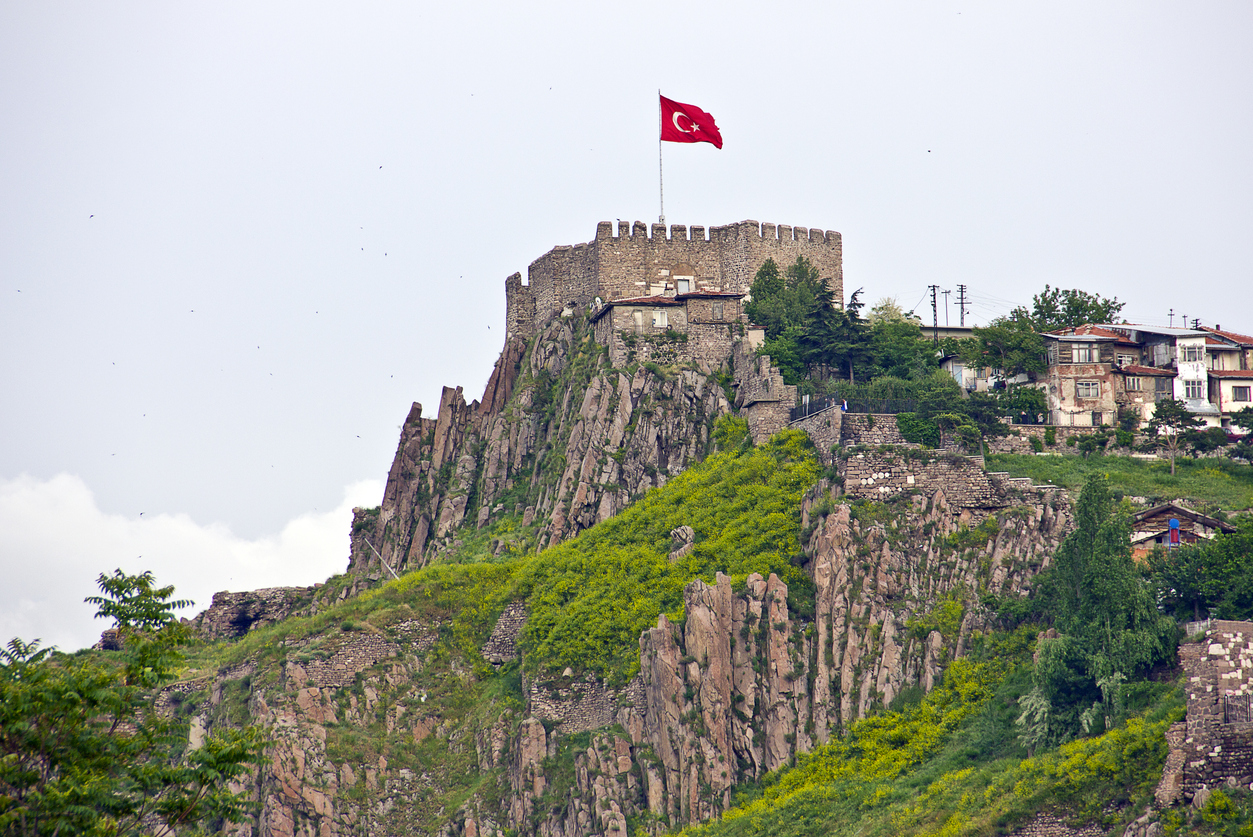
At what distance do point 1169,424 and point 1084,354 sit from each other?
710 centimetres

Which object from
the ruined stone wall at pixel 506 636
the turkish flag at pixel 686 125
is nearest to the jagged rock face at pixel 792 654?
the ruined stone wall at pixel 506 636

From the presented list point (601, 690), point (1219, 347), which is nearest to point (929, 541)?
point (601, 690)

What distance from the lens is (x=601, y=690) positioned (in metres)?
71.1

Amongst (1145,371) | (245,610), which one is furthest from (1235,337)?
(245,610)

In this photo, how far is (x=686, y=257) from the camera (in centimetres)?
9869

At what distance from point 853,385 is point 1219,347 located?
20.6 m

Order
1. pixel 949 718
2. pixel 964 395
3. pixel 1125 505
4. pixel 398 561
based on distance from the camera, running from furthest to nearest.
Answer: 1. pixel 398 561
2. pixel 964 395
3. pixel 1125 505
4. pixel 949 718

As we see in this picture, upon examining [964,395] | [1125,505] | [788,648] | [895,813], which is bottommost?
[895,813]

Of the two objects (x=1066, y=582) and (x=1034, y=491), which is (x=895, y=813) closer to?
(x=1066, y=582)

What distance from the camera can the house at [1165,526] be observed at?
67.8 m

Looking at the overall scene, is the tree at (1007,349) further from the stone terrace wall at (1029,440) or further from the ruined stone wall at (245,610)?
the ruined stone wall at (245,610)

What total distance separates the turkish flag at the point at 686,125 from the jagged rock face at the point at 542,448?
11.9 m

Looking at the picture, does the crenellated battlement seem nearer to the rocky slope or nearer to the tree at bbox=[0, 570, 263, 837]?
the rocky slope

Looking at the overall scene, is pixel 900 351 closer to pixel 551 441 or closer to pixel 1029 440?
pixel 1029 440
